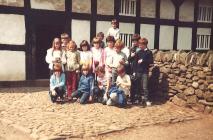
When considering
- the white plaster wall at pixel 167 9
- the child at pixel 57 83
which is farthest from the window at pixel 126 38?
the child at pixel 57 83

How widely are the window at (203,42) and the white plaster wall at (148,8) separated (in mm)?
2812

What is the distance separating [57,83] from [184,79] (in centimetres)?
351

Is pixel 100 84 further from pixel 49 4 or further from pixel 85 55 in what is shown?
pixel 49 4

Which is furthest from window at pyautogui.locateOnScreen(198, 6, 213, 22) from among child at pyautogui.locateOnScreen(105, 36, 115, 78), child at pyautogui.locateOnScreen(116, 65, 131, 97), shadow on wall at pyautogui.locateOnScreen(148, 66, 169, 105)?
child at pyautogui.locateOnScreen(116, 65, 131, 97)

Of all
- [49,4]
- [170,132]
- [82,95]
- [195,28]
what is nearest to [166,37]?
[195,28]

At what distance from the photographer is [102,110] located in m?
8.90

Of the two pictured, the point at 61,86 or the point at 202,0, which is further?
the point at 202,0

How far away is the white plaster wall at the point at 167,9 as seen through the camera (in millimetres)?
14422

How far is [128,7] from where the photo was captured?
13828 mm

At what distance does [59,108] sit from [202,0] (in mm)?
9482

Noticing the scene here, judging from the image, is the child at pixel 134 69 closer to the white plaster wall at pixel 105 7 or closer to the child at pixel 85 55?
the child at pixel 85 55

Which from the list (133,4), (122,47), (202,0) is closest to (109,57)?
(122,47)

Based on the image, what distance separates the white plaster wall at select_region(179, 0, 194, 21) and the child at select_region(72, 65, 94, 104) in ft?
22.8

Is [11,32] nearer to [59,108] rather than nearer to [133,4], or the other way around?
[59,108]
